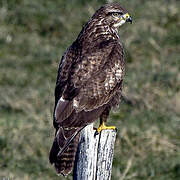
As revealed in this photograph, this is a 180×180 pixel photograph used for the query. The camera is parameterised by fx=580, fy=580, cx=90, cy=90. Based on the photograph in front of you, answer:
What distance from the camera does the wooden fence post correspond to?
4688 millimetres

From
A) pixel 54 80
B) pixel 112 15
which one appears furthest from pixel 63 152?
pixel 54 80

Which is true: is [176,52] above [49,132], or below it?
above

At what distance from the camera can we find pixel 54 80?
943 cm

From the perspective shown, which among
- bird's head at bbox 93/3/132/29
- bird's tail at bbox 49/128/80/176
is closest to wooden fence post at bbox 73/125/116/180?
bird's tail at bbox 49/128/80/176

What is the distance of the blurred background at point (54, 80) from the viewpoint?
7.28 metres

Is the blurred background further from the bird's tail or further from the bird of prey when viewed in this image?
the bird's tail

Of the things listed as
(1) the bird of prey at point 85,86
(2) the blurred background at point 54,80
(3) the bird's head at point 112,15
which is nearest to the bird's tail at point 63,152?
(1) the bird of prey at point 85,86

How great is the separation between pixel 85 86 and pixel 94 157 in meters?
0.78

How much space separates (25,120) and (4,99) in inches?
27.9

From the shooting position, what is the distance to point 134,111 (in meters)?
8.52

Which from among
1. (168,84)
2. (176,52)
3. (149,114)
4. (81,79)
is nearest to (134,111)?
(149,114)

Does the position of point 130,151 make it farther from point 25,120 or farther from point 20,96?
point 20,96

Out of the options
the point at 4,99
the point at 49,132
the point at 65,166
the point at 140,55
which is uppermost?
the point at 140,55

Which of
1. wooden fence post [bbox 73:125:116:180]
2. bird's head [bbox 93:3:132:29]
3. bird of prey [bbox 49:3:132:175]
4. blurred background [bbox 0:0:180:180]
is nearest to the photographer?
wooden fence post [bbox 73:125:116:180]
